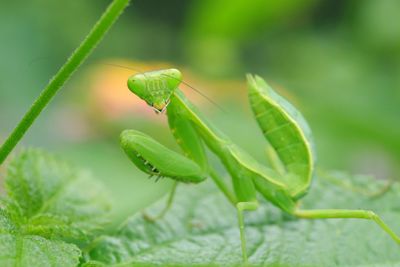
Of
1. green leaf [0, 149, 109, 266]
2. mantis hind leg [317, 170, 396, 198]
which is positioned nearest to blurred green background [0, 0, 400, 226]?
mantis hind leg [317, 170, 396, 198]

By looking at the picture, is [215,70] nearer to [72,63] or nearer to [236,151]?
[236,151]

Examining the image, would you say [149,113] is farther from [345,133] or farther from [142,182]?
[345,133]

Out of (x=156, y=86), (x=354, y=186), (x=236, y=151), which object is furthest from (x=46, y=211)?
(x=354, y=186)

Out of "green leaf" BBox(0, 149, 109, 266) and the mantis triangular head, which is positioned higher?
the mantis triangular head

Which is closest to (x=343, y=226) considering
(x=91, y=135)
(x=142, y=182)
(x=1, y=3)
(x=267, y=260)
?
(x=267, y=260)

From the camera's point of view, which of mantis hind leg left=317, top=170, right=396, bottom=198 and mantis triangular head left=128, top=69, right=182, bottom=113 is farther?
mantis hind leg left=317, top=170, right=396, bottom=198

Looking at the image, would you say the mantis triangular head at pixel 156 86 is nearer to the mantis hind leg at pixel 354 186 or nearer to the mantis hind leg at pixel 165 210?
the mantis hind leg at pixel 165 210

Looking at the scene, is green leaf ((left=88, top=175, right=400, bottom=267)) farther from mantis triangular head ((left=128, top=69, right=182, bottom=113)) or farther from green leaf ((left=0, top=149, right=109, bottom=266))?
mantis triangular head ((left=128, top=69, right=182, bottom=113))

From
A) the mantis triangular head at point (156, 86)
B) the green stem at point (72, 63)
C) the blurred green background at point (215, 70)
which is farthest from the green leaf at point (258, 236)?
the blurred green background at point (215, 70)
